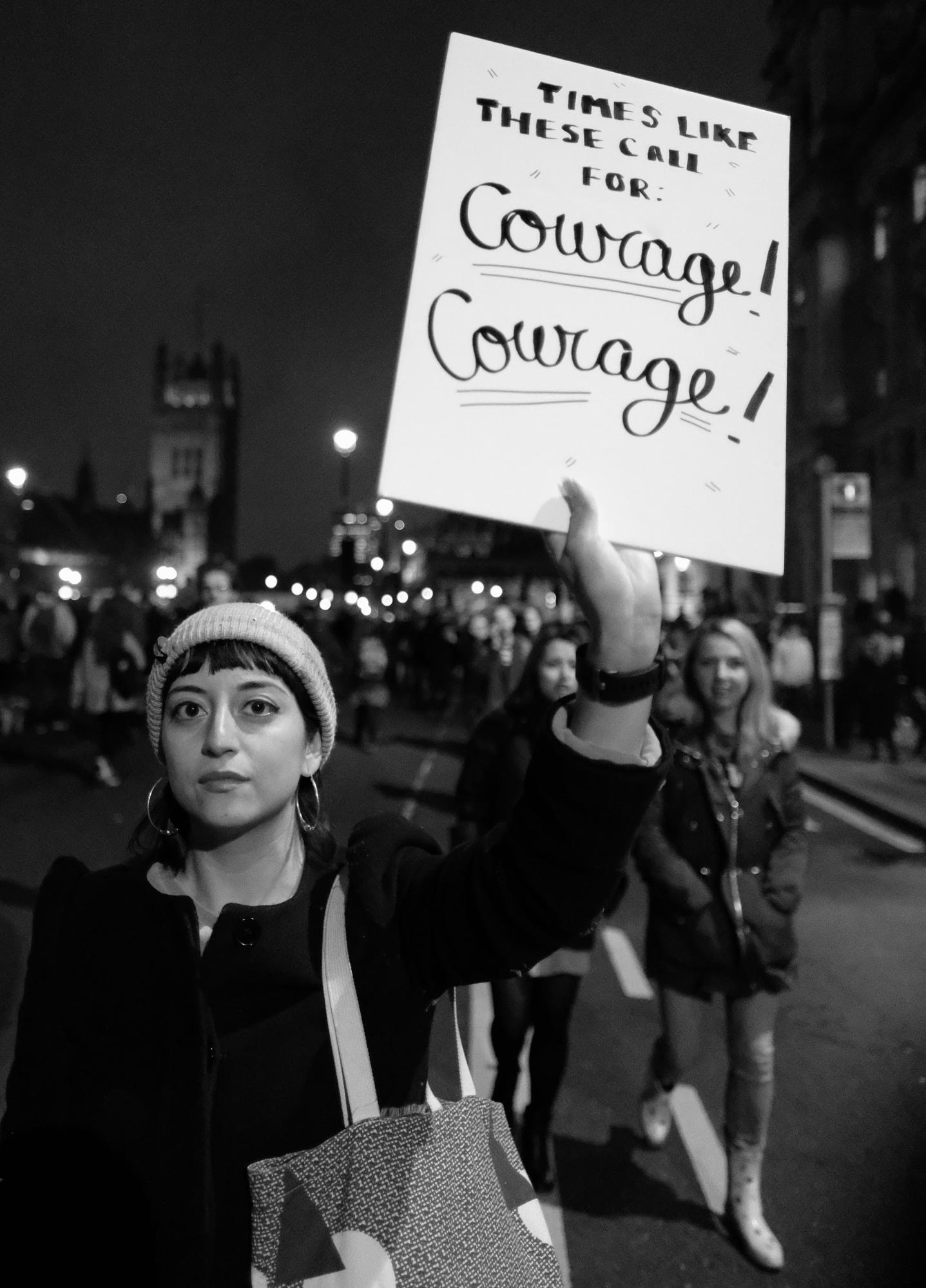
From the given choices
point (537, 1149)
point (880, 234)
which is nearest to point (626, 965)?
point (537, 1149)

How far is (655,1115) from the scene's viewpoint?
13.3ft

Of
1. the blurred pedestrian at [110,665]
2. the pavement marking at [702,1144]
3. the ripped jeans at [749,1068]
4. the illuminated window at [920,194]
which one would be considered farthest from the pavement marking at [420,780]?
the illuminated window at [920,194]

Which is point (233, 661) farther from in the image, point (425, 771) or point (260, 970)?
point (425, 771)

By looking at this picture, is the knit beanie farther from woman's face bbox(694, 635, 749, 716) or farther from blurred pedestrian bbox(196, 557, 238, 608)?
blurred pedestrian bbox(196, 557, 238, 608)

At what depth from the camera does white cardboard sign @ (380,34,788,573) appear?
1.84 metres

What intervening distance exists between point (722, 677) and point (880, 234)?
40.0 metres

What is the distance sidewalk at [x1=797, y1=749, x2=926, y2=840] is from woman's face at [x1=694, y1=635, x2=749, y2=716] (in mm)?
7384

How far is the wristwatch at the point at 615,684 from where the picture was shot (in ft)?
4.85

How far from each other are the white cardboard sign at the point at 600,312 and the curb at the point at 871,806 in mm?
9342

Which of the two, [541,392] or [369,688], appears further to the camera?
[369,688]

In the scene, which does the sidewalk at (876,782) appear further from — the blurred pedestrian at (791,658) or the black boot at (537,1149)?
the black boot at (537,1149)

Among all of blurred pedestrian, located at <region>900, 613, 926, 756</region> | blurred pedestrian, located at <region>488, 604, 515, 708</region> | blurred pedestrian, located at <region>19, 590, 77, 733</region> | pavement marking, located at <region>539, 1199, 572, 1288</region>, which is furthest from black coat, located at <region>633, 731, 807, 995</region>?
blurred pedestrian, located at <region>19, 590, 77, 733</region>

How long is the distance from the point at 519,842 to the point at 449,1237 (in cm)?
51

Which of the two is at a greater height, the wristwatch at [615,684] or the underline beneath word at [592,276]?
the underline beneath word at [592,276]
